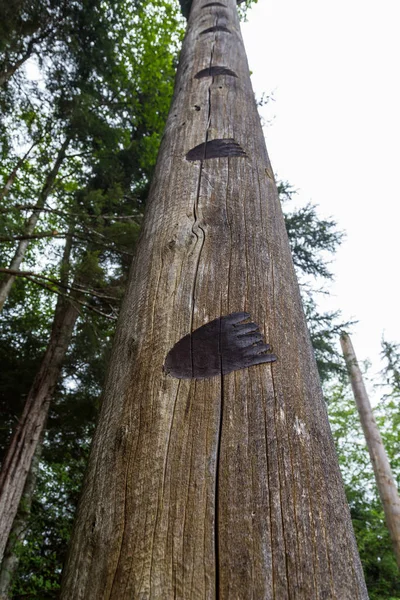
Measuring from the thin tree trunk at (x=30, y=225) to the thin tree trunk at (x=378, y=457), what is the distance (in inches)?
284

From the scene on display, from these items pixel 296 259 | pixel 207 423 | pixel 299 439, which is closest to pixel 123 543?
pixel 207 423

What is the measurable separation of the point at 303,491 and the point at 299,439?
10 cm

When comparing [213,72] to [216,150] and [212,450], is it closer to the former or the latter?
[216,150]

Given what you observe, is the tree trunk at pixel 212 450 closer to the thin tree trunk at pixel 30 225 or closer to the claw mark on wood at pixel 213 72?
the claw mark on wood at pixel 213 72

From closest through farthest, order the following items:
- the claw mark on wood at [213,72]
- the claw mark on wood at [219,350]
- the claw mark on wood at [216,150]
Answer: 1. the claw mark on wood at [219,350]
2. the claw mark on wood at [216,150]
3. the claw mark on wood at [213,72]

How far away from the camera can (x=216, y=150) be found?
1.48 meters

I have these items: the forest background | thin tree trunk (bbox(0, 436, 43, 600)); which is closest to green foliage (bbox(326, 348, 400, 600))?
the forest background

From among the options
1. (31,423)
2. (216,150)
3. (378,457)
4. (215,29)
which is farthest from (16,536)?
(378,457)

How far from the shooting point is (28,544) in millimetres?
7039

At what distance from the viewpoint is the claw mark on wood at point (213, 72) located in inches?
77.5

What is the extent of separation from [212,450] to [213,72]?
190 cm

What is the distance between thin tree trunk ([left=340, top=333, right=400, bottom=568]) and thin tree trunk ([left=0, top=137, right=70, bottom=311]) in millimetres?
7223

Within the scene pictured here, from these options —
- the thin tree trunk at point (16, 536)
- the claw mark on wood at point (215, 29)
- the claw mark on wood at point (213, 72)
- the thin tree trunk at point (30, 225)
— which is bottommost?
the thin tree trunk at point (16, 536)

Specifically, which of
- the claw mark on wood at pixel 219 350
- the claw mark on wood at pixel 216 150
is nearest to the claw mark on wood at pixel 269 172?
the claw mark on wood at pixel 216 150
